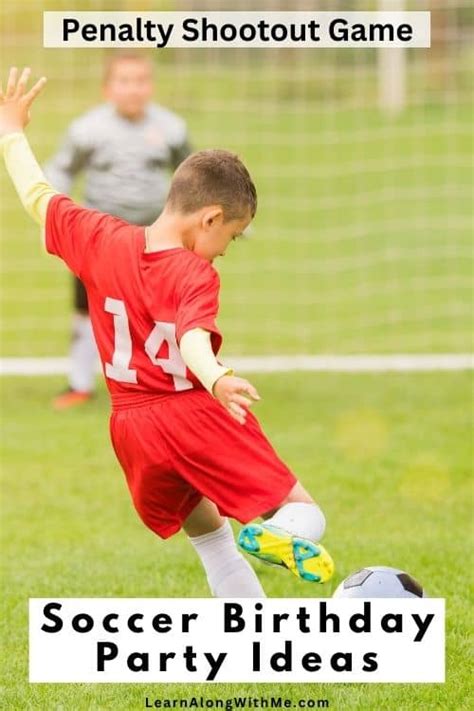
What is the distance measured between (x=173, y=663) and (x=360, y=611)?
506 millimetres

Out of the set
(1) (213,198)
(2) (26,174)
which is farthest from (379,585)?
(2) (26,174)

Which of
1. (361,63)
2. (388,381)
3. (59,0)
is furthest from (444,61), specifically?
(388,381)

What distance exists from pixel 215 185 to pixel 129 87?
4515 mm

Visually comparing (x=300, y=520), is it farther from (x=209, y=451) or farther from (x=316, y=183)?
(x=316, y=183)

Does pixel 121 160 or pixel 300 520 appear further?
pixel 121 160

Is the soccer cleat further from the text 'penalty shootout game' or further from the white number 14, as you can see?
the white number 14

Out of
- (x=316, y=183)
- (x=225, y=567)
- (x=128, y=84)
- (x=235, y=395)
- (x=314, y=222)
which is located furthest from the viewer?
(x=316, y=183)

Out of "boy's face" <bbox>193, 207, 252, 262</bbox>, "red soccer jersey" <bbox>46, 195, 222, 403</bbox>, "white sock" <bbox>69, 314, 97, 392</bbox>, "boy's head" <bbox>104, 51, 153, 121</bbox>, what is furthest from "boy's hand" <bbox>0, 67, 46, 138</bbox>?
"white sock" <bbox>69, 314, 97, 392</bbox>

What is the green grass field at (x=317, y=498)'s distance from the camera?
3.86 meters

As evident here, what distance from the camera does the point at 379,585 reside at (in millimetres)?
4047

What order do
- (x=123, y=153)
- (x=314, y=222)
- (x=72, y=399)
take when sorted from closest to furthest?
1. (x=123, y=153)
2. (x=72, y=399)
3. (x=314, y=222)

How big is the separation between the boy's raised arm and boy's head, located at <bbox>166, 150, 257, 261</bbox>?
0.48 meters

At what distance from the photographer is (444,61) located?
1739 cm

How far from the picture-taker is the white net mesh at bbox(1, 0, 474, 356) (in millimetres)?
11336
